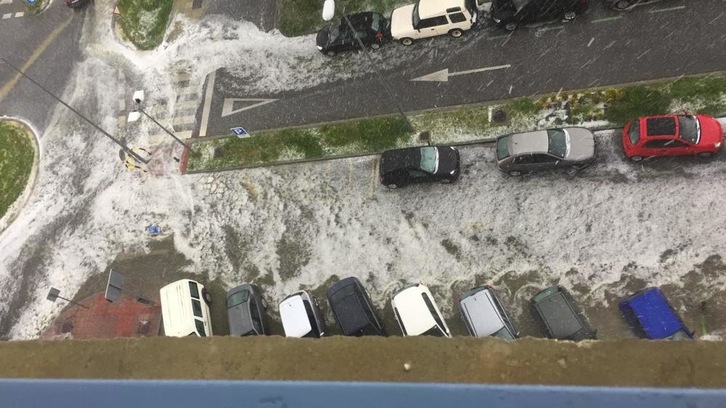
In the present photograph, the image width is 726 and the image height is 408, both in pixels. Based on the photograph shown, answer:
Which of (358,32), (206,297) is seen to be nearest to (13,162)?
(206,297)

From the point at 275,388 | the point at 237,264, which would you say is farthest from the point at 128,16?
the point at 275,388

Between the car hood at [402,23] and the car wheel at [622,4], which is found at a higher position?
the car hood at [402,23]

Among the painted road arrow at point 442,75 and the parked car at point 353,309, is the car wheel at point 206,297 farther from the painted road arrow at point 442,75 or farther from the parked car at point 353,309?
the painted road arrow at point 442,75

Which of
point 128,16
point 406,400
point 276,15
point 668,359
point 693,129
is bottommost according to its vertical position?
point 668,359

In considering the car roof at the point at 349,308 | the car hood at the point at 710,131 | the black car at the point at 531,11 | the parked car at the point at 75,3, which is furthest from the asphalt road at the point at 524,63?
the parked car at the point at 75,3

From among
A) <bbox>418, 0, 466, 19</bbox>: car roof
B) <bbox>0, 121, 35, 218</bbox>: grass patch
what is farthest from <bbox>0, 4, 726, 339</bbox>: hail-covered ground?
<bbox>418, 0, 466, 19</bbox>: car roof

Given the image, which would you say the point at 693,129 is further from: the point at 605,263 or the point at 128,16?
the point at 128,16
